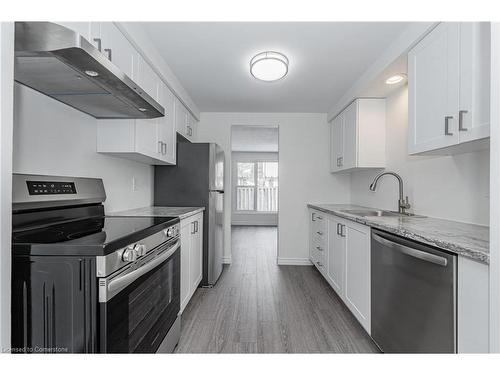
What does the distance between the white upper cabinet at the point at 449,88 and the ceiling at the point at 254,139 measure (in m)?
3.35

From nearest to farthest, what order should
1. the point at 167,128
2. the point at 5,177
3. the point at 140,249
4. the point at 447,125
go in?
the point at 5,177
the point at 140,249
the point at 447,125
the point at 167,128

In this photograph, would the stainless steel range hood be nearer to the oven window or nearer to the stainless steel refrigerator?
the oven window

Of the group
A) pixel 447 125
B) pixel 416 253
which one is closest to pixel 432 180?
pixel 447 125

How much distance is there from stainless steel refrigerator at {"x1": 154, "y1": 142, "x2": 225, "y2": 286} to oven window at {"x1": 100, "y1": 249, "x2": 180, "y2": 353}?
111 cm

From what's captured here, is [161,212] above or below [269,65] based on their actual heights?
below

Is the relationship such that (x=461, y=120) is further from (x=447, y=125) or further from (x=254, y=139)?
(x=254, y=139)

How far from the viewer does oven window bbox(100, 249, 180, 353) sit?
3.18 ft

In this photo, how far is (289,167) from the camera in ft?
13.1

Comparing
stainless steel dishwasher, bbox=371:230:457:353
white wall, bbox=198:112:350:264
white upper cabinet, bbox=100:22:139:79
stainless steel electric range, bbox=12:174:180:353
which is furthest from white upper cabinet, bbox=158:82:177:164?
stainless steel dishwasher, bbox=371:230:457:353

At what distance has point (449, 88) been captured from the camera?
141 centimetres

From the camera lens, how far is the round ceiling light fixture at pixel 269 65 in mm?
2170

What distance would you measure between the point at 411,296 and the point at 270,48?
6.33 feet

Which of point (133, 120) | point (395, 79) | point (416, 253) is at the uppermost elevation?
point (395, 79)

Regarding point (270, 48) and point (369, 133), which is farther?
point (369, 133)
